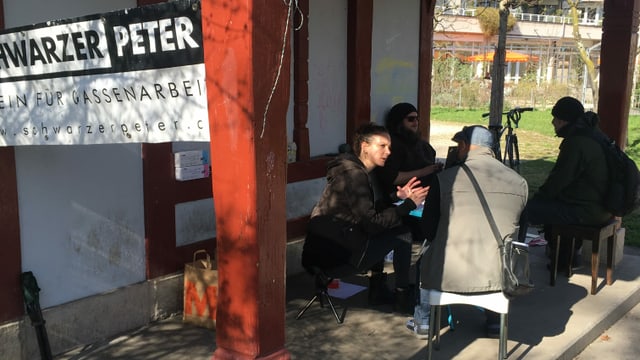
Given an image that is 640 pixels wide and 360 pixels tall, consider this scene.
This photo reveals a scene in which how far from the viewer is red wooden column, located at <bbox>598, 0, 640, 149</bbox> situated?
6.38 meters

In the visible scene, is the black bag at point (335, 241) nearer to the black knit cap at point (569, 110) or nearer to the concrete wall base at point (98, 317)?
the concrete wall base at point (98, 317)

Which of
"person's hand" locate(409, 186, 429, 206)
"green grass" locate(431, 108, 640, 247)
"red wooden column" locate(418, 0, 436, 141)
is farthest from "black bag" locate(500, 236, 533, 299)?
"green grass" locate(431, 108, 640, 247)

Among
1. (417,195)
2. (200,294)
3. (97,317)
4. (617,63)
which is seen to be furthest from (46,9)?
(617,63)

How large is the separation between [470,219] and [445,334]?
48.7 inches

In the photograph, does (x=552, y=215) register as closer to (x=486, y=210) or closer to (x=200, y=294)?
(x=486, y=210)

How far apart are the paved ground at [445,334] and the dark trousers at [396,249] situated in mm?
345

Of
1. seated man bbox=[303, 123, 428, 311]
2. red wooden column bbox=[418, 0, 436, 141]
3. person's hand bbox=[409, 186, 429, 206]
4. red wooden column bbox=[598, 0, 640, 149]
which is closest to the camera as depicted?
person's hand bbox=[409, 186, 429, 206]

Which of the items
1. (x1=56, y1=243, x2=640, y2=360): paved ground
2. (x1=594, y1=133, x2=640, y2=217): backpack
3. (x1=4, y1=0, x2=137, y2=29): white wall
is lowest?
(x1=56, y1=243, x2=640, y2=360): paved ground

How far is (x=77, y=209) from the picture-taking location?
14.0 feet

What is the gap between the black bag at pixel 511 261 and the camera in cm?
375

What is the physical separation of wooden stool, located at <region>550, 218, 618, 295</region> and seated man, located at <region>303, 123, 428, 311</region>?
1763 millimetres

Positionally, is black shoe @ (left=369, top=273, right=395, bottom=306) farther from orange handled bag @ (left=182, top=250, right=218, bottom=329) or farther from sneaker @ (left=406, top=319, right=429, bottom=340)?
orange handled bag @ (left=182, top=250, right=218, bottom=329)

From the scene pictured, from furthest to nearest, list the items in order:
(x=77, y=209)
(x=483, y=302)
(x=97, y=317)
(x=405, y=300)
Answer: (x=405, y=300)
(x=97, y=317)
(x=77, y=209)
(x=483, y=302)

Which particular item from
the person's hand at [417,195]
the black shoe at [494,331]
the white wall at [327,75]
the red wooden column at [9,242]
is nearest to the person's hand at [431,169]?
the white wall at [327,75]
